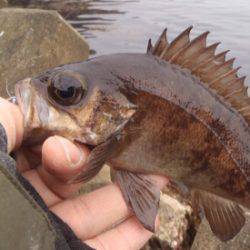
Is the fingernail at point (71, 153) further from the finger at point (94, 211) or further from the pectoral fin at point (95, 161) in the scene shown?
the finger at point (94, 211)

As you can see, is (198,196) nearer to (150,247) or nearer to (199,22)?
(150,247)

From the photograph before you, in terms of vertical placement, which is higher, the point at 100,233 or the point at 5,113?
the point at 5,113

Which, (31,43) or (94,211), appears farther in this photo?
(31,43)

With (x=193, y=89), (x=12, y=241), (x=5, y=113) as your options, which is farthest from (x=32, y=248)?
(x=193, y=89)

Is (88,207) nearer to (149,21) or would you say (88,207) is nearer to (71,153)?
(71,153)

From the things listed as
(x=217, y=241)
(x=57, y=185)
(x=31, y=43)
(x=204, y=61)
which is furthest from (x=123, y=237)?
(x=31, y=43)

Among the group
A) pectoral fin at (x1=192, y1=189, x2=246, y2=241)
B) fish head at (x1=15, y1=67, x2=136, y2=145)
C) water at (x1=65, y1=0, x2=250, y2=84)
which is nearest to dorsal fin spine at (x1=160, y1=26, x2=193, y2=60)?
fish head at (x1=15, y1=67, x2=136, y2=145)
